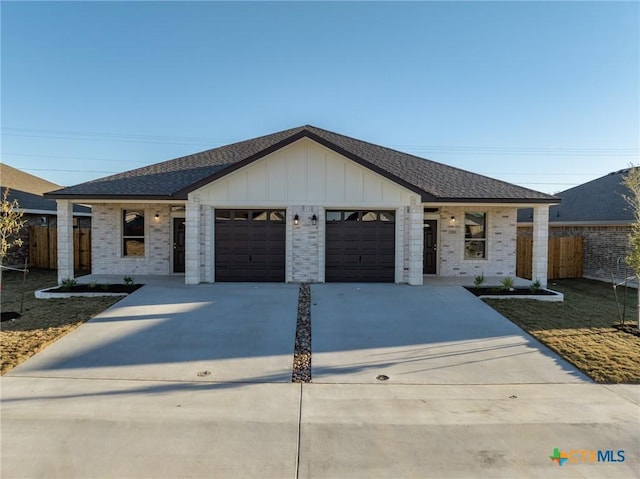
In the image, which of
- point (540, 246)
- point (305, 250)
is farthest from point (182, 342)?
point (540, 246)

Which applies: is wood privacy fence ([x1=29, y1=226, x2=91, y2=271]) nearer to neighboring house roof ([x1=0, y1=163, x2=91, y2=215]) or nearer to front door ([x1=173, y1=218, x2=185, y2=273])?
neighboring house roof ([x1=0, y1=163, x2=91, y2=215])

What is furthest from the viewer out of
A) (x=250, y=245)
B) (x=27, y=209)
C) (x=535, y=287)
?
(x=27, y=209)

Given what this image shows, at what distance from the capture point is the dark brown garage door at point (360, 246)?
11.3 meters

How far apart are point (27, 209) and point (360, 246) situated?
15.8 m

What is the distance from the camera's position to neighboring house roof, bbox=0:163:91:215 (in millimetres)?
16828

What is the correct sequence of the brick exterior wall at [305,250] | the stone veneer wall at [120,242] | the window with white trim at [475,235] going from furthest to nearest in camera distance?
1. the window with white trim at [475,235]
2. the stone veneer wall at [120,242]
3. the brick exterior wall at [305,250]

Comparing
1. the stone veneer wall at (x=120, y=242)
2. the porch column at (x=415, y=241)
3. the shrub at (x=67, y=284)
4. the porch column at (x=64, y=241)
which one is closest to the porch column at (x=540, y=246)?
the porch column at (x=415, y=241)

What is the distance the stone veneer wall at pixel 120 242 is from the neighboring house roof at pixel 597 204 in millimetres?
16874

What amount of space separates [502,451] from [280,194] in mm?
8863

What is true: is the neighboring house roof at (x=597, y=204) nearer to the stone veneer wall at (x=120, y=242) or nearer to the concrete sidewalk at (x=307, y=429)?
the concrete sidewalk at (x=307, y=429)

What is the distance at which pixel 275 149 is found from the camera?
10.5m

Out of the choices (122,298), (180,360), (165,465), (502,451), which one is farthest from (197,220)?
(502,451)

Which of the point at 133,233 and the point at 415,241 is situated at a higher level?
the point at 133,233

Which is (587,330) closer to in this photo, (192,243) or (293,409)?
(293,409)
